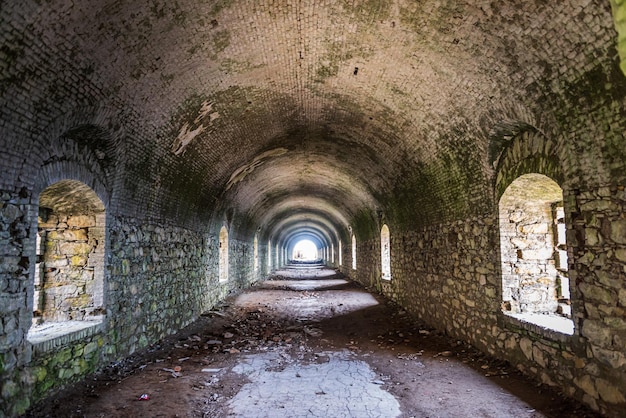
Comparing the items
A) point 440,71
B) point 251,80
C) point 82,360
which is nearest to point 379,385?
point 82,360

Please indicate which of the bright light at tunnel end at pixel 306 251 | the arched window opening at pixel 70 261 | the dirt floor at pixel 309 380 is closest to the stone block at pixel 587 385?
the dirt floor at pixel 309 380

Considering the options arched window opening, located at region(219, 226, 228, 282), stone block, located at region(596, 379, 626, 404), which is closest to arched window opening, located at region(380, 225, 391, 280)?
arched window opening, located at region(219, 226, 228, 282)

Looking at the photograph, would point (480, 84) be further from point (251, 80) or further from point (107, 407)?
point (107, 407)

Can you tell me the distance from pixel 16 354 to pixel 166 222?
4730mm

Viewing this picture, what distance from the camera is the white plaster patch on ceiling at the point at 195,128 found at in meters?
7.47

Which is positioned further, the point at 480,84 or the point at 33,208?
the point at 480,84

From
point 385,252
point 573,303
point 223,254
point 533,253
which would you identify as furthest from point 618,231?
point 223,254

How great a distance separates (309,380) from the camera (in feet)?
19.8

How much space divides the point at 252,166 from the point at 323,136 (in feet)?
8.79

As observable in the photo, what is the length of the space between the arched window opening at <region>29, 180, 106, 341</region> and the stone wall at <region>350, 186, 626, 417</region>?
590 centimetres

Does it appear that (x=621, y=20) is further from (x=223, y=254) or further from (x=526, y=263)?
(x=223, y=254)

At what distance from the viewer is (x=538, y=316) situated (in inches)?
248

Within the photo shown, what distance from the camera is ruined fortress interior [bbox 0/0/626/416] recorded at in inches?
166

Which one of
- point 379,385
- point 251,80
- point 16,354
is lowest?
point 379,385
